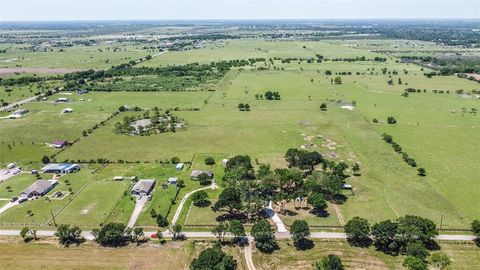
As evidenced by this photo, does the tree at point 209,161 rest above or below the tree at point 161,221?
above

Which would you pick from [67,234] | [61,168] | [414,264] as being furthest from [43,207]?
[414,264]

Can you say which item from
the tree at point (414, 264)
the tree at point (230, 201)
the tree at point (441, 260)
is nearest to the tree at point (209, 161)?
the tree at point (230, 201)

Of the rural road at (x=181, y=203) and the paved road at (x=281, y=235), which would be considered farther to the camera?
the rural road at (x=181, y=203)

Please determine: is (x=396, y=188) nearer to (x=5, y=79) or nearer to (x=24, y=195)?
(x=24, y=195)

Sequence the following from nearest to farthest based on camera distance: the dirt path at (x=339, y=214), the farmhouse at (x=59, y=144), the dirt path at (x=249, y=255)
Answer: the dirt path at (x=249, y=255) → the dirt path at (x=339, y=214) → the farmhouse at (x=59, y=144)

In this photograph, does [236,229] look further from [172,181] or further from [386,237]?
[172,181]

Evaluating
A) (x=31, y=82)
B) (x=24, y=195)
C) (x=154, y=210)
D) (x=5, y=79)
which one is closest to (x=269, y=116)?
(x=154, y=210)

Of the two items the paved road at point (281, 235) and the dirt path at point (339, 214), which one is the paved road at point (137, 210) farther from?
the dirt path at point (339, 214)
